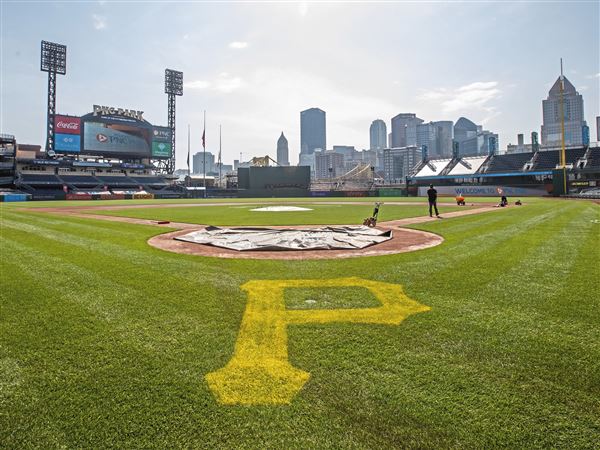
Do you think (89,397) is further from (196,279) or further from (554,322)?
(554,322)

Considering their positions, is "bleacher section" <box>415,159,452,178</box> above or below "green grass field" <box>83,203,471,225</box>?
above

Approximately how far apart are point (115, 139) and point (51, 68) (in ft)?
54.6

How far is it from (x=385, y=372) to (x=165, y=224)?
583 inches

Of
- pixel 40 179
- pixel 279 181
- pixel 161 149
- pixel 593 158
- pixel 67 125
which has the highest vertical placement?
pixel 67 125

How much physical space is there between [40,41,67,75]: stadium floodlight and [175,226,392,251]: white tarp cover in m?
78.8

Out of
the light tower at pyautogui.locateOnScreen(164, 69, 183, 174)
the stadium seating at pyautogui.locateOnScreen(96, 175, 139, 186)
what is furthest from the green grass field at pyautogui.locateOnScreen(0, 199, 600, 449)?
the light tower at pyautogui.locateOnScreen(164, 69, 183, 174)

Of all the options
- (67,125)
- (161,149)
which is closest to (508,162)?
(161,149)

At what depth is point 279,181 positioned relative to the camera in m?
78.7

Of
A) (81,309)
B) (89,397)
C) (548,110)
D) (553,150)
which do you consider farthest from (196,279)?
(548,110)

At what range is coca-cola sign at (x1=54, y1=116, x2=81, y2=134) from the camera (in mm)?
68500

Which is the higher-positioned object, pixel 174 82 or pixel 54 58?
pixel 174 82

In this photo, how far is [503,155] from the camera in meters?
68.6

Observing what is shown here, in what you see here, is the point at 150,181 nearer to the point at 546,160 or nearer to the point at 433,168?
the point at 433,168

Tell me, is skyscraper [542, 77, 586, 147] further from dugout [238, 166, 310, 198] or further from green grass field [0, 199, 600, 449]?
green grass field [0, 199, 600, 449]
